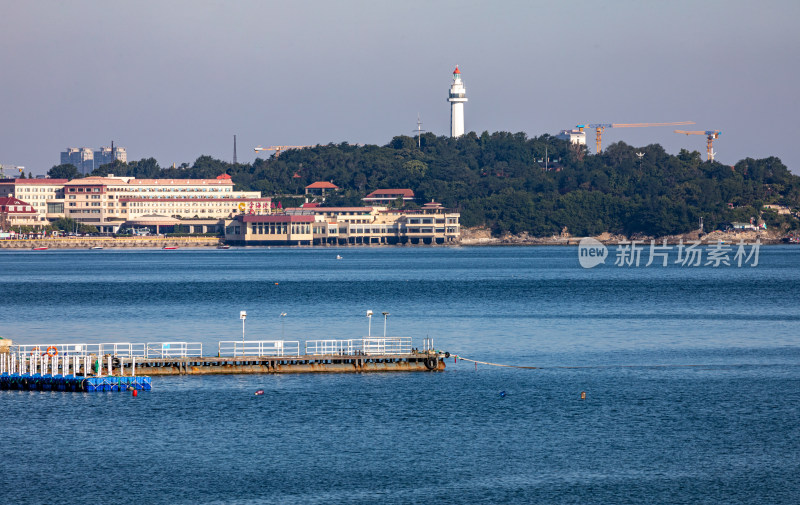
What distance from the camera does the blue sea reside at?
31.0 meters

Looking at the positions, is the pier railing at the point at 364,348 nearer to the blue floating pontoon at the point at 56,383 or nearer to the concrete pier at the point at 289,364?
the concrete pier at the point at 289,364

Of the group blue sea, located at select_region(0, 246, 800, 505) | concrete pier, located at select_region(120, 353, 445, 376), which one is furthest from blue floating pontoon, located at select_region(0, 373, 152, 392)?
concrete pier, located at select_region(120, 353, 445, 376)

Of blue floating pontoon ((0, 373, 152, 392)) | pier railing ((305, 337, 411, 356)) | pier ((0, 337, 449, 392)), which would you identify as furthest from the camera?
pier railing ((305, 337, 411, 356))

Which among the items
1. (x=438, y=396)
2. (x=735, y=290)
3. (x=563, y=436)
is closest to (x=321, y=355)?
(x=438, y=396)

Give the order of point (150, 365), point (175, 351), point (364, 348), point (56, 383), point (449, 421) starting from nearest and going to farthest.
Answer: point (449, 421)
point (56, 383)
point (150, 365)
point (364, 348)
point (175, 351)

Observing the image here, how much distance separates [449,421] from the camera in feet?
129

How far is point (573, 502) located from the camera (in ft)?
97.2

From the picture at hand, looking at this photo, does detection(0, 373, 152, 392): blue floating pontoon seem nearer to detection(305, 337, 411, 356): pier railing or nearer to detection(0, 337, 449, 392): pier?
detection(0, 337, 449, 392): pier

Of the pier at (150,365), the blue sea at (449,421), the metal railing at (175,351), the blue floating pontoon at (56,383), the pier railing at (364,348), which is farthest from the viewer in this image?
the pier railing at (364,348)

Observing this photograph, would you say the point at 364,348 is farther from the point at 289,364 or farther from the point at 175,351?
the point at 175,351

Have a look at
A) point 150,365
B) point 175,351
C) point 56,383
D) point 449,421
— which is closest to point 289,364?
point 150,365

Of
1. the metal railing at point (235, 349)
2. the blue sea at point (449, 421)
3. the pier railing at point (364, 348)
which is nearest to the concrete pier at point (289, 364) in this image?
the metal railing at point (235, 349)

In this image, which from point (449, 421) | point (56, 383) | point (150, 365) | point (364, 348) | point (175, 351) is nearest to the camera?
point (449, 421)

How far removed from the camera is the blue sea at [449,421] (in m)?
31.0
